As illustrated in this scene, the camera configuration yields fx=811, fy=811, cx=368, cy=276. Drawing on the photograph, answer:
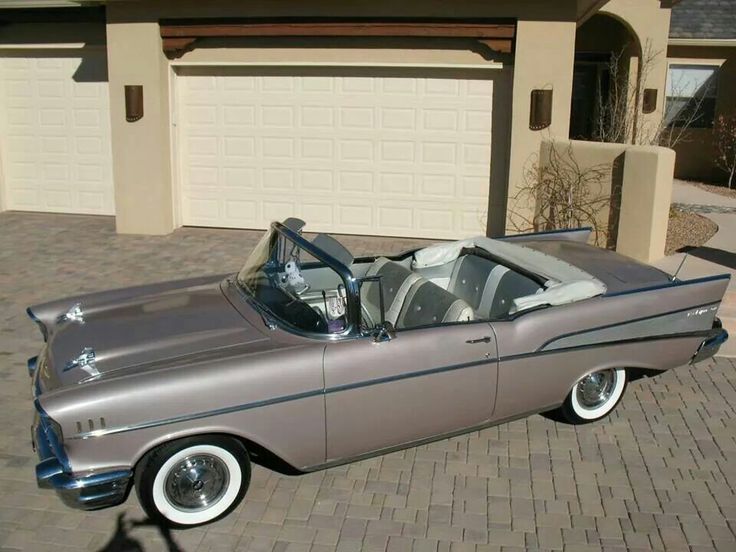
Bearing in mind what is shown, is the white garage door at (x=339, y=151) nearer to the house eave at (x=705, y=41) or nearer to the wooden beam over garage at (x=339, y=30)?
the wooden beam over garage at (x=339, y=30)

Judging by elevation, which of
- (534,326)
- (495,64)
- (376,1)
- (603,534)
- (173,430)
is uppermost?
(376,1)

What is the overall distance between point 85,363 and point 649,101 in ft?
41.2

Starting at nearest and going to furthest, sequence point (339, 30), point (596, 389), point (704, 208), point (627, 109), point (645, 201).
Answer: point (596, 389)
point (645, 201)
point (339, 30)
point (704, 208)
point (627, 109)

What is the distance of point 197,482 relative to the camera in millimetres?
4195

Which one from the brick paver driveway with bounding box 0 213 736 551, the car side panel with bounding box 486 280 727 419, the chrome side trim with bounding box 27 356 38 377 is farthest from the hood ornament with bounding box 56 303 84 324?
the car side panel with bounding box 486 280 727 419

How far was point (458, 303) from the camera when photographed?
192 inches

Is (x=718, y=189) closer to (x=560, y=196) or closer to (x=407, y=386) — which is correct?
(x=560, y=196)

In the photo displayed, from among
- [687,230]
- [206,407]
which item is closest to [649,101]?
[687,230]

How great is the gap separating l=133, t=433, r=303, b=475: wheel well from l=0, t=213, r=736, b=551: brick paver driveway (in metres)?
0.07

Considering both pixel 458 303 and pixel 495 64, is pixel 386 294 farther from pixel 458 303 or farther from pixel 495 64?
pixel 495 64

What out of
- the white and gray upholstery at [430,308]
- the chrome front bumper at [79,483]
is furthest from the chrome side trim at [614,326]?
the chrome front bumper at [79,483]

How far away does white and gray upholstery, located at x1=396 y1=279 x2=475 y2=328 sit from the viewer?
15.9 ft

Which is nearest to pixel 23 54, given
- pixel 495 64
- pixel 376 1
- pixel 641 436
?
pixel 376 1

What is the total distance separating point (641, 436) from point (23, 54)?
34.7 feet
